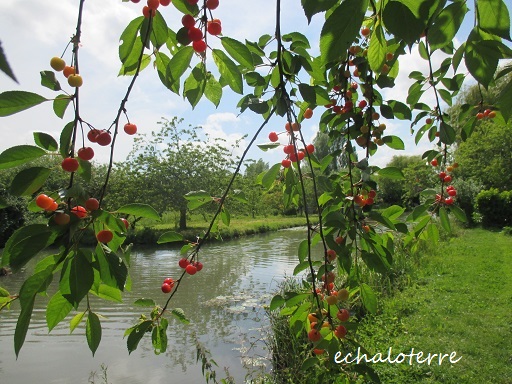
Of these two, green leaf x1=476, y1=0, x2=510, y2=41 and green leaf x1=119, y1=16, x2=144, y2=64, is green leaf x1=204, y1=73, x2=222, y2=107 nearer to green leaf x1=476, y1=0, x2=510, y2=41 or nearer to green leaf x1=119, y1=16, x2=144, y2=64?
green leaf x1=119, y1=16, x2=144, y2=64

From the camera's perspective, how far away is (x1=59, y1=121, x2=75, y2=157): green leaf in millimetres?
511

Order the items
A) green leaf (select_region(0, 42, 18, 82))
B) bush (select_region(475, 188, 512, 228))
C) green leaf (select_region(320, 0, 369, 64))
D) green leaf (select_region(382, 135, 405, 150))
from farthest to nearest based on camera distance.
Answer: bush (select_region(475, 188, 512, 228)), green leaf (select_region(382, 135, 405, 150)), green leaf (select_region(320, 0, 369, 64)), green leaf (select_region(0, 42, 18, 82))

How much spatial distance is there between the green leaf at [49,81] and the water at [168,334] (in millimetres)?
2681

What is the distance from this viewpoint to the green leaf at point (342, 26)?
1.41 feet

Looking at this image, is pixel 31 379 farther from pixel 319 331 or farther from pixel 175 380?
pixel 319 331

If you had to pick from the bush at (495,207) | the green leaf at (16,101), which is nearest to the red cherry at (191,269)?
the green leaf at (16,101)

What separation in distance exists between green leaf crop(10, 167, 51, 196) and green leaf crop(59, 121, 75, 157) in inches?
1.4

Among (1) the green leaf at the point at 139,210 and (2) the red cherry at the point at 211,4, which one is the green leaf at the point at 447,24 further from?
(1) the green leaf at the point at 139,210

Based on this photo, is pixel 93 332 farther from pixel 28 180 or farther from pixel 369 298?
pixel 369 298

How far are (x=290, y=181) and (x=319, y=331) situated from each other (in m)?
0.39

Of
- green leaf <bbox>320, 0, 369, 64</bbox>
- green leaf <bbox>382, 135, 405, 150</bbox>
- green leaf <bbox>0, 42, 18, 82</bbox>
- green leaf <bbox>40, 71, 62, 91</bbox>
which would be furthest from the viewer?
green leaf <bbox>382, 135, 405, 150</bbox>

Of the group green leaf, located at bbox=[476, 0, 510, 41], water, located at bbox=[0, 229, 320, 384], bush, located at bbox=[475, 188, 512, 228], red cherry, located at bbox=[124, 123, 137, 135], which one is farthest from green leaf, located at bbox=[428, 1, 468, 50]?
bush, located at bbox=[475, 188, 512, 228]

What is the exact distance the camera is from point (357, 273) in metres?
1.04

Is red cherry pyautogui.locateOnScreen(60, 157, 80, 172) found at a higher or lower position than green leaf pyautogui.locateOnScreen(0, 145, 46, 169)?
lower
